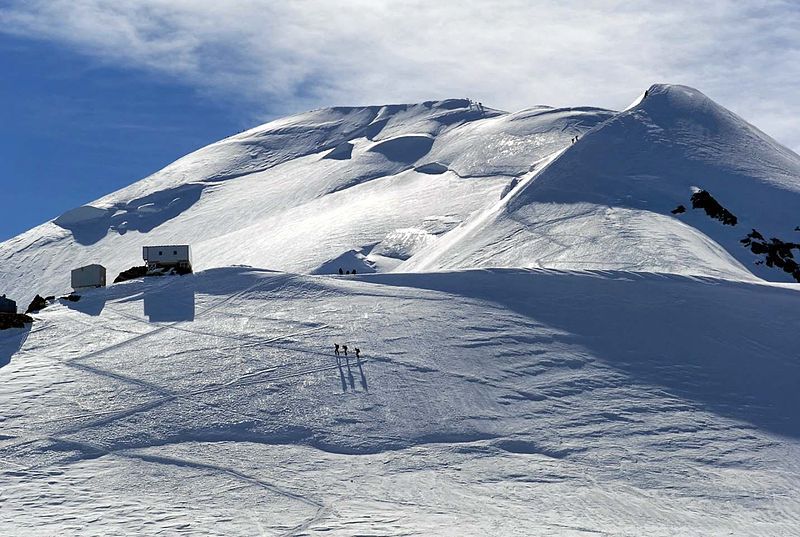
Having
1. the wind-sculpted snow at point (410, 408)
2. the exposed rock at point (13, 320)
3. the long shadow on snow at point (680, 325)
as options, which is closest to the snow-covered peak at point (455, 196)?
the long shadow on snow at point (680, 325)

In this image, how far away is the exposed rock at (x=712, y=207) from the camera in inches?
2360

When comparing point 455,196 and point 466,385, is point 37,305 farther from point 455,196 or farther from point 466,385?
point 455,196

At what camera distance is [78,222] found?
331ft

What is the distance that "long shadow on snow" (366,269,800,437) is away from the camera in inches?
1364

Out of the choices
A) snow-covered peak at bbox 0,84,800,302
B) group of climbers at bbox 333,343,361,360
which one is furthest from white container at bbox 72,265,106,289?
snow-covered peak at bbox 0,84,800,302

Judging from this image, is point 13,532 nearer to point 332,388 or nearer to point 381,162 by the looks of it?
point 332,388

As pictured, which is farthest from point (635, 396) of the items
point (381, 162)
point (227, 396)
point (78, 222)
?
point (78, 222)

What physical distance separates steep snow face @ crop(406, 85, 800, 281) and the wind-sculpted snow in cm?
940

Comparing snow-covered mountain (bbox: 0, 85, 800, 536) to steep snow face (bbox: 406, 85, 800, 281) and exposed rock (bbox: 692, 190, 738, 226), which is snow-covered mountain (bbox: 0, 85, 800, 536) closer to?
exposed rock (bbox: 692, 190, 738, 226)

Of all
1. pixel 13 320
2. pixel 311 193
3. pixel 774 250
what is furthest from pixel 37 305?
pixel 311 193

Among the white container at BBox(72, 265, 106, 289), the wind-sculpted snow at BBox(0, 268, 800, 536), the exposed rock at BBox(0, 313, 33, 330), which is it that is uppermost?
the white container at BBox(72, 265, 106, 289)

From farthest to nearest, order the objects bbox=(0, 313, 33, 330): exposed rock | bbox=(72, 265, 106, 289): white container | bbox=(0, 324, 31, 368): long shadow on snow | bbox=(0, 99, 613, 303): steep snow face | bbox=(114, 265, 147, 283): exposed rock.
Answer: bbox=(0, 99, 613, 303): steep snow face
bbox=(114, 265, 147, 283): exposed rock
bbox=(72, 265, 106, 289): white container
bbox=(0, 313, 33, 330): exposed rock
bbox=(0, 324, 31, 368): long shadow on snow

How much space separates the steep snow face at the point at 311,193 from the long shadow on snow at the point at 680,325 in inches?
982

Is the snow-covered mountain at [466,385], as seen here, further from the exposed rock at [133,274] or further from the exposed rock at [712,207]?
the exposed rock at [133,274]
